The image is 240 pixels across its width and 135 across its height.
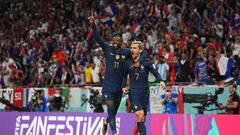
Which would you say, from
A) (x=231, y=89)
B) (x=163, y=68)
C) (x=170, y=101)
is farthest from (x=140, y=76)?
(x=163, y=68)

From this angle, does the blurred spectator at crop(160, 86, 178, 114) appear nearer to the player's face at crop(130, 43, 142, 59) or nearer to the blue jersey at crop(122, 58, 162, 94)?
the blue jersey at crop(122, 58, 162, 94)

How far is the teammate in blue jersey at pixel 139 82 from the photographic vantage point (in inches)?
510

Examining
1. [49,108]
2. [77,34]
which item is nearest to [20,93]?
[49,108]

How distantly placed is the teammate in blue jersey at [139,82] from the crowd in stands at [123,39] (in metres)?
6.17

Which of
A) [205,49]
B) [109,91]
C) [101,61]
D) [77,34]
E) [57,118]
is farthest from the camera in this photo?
[77,34]

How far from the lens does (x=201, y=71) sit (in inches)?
776

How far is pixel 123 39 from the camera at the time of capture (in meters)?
24.1

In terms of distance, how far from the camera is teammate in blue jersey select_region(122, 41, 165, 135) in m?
13.0

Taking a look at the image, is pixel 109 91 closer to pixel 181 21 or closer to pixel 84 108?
pixel 84 108

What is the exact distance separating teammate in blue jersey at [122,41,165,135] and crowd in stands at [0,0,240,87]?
6.17 meters

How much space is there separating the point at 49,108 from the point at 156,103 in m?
4.16

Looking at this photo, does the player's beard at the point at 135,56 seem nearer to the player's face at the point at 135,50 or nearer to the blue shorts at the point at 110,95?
the player's face at the point at 135,50

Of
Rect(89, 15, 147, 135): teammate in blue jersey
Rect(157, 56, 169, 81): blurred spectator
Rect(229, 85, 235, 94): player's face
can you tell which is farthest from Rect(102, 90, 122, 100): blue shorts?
Rect(157, 56, 169, 81): blurred spectator

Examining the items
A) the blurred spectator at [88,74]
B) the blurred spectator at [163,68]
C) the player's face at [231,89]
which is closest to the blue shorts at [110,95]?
the player's face at [231,89]
